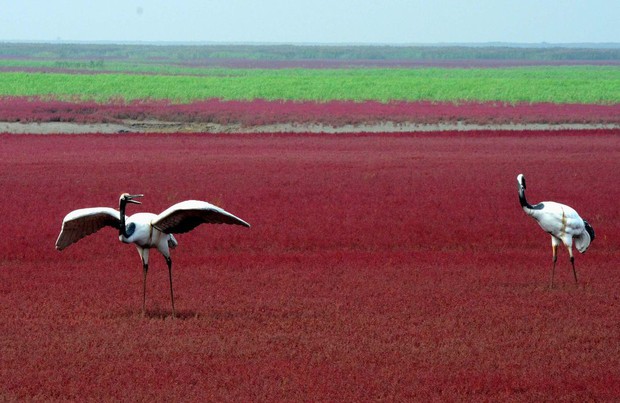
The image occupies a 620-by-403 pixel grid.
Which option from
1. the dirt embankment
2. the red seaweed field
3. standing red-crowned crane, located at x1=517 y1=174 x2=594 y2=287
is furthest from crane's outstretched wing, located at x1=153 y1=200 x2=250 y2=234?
the dirt embankment

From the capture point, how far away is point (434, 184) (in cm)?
2508

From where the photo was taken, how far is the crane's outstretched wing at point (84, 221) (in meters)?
11.8

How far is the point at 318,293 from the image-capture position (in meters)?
13.8

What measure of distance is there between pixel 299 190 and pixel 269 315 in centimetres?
1145

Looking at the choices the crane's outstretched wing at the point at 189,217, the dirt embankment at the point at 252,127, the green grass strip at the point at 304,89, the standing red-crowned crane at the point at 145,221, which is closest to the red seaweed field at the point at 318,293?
the standing red-crowned crane at the point at 145,221

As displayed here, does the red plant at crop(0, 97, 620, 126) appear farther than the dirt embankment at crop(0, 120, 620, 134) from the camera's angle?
Yes

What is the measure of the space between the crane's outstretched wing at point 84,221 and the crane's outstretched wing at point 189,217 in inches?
19.5

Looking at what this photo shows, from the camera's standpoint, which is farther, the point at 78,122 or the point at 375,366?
the point at 78,122

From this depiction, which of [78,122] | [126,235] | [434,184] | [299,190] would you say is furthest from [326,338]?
[78,122]

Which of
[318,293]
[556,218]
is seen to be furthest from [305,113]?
[318,293]

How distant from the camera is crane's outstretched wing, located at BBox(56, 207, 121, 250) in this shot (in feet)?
38.7

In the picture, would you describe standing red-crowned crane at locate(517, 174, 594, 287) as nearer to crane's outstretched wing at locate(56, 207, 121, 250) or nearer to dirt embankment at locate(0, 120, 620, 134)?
crane's outstretched wing at locate(56, 207, 121, 250)

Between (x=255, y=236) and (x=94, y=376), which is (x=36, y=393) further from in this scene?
(x=255, y=236)

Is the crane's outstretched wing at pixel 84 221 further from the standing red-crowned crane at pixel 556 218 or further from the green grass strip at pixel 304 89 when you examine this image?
the green grass strip at pixel 304 89
